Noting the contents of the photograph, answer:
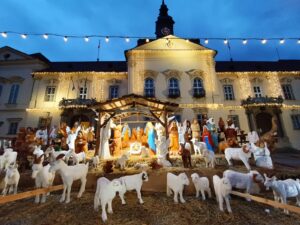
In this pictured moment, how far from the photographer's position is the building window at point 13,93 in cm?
2097

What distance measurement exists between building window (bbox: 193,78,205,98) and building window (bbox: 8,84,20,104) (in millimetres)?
21417

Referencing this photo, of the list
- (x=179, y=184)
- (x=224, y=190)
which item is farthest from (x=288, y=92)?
(x=179, y=184)

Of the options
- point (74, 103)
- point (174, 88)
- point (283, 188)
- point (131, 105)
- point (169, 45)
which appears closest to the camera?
point (283, 188)

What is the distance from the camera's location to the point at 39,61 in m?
22.6

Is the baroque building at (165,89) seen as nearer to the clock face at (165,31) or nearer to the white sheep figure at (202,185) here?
the clock face at (165,31)

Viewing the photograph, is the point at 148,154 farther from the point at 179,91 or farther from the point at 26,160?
the point at 179,91

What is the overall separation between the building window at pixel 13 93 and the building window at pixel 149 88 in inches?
622

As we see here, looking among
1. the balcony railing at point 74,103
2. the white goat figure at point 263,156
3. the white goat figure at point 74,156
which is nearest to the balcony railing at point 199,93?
the balcony railing at point 74,103

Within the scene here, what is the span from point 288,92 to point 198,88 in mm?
11663

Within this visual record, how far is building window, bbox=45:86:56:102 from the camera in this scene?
2073 centimetres

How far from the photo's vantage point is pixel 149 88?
2012cm

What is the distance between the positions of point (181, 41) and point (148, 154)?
53.8ft

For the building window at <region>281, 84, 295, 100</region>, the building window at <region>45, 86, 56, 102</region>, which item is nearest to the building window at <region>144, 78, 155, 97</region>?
the building window at <region>45, 86, 56, 102</region>

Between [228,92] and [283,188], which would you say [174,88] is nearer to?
[228,92]
